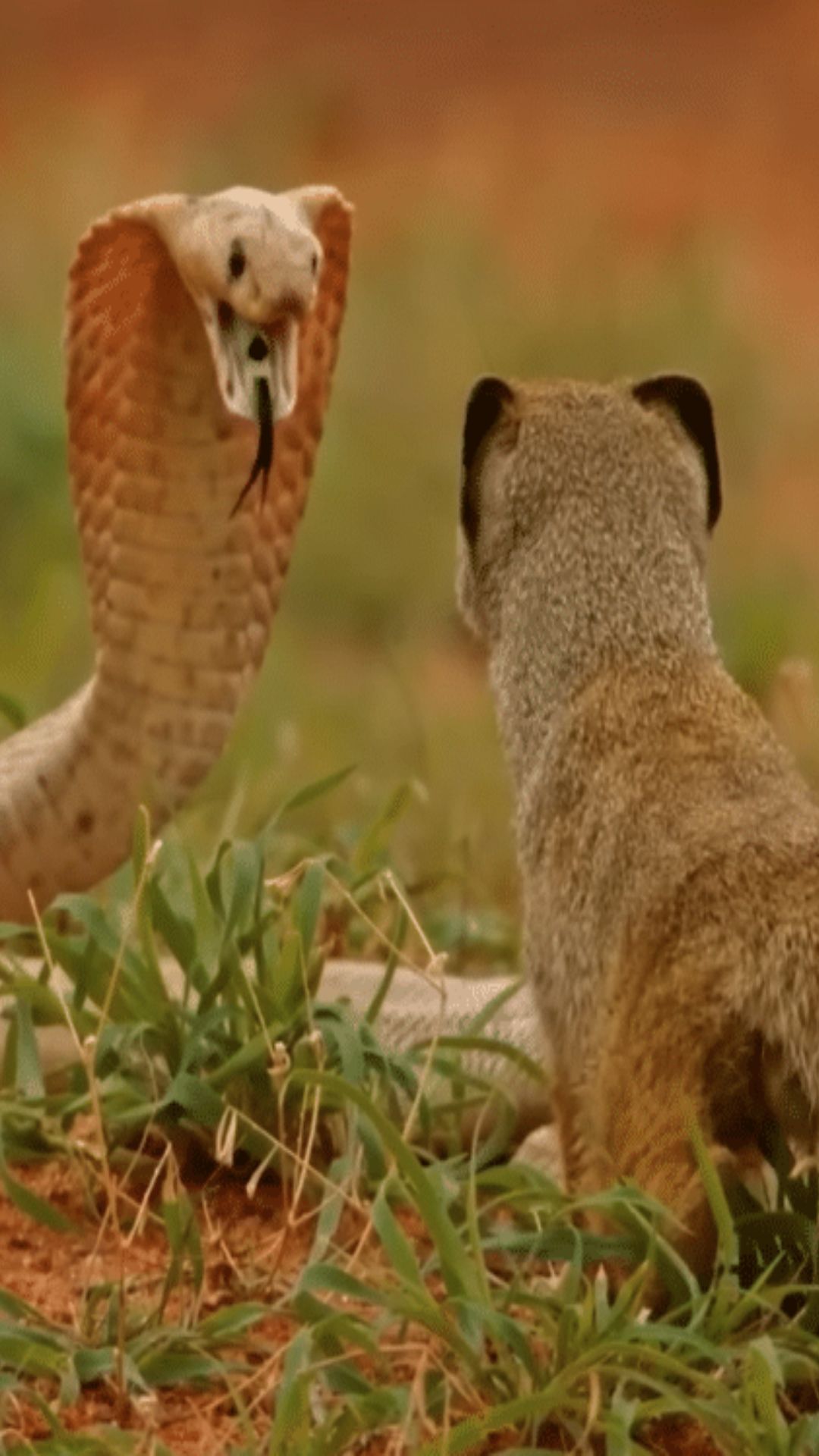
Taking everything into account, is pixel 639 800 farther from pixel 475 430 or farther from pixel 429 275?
pixel 429 275

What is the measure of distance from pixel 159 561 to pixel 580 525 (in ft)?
2.93

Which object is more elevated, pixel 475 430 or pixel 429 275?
pixel 475 430

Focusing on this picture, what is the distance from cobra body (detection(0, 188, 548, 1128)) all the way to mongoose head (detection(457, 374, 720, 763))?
37 centimetres

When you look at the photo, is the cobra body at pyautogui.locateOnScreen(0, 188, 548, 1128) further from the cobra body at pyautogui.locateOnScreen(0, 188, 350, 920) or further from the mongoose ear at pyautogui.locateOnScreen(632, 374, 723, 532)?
the mongoose ear at pyautogui.locateOnScreen(632, 374, 723, 532)

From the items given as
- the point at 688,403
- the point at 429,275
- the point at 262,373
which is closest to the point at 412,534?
the point at 429,275

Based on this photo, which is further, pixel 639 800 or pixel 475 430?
pixel 475 430

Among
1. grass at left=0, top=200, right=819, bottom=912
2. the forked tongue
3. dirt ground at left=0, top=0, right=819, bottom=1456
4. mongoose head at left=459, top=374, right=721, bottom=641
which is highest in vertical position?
the forked tongue

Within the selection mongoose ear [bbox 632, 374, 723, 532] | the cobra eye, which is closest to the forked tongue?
the cobra eye

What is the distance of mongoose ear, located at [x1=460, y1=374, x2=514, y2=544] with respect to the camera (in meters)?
4.30

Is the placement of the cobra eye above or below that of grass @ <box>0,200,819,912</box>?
above

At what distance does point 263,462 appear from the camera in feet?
14.4

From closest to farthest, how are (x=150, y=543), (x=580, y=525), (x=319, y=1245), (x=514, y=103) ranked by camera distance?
(x=319, y=1245)
(x=580, y=525)
(x=150, y=543)
(x=514, y=103)

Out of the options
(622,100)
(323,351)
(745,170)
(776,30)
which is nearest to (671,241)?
(745,170)

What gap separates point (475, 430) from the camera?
14.2 ft
